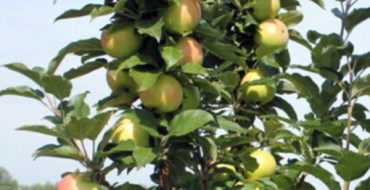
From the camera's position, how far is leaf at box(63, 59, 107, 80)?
1944 millimetres

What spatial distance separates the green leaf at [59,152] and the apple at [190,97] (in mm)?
313

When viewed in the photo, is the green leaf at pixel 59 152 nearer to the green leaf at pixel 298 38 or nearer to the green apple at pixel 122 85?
the green apple at pixel 122 85

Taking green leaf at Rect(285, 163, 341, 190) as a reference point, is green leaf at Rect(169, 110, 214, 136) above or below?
above

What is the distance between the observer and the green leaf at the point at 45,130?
172 centimetres

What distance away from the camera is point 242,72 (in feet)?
7.91

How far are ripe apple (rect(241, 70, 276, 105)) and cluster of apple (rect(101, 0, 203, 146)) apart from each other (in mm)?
454

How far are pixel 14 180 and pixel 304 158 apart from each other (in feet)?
185

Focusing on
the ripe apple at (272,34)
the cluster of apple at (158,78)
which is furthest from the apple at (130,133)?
the ripe apple at (272,34)

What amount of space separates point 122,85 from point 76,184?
0.95ft

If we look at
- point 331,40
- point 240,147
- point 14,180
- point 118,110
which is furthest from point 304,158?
point 14,180

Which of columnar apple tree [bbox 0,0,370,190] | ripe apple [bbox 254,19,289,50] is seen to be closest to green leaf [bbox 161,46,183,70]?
columnar apple tree [bbox 0,0,370,190]

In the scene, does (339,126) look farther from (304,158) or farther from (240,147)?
(240,147)

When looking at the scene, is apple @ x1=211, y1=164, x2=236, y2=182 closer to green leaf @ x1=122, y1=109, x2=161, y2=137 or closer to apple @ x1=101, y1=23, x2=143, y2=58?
green leaf @ x1=122, y1=109, x2=161, y2=137

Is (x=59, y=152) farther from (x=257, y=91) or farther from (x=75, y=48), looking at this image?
(x=257, y=91)
